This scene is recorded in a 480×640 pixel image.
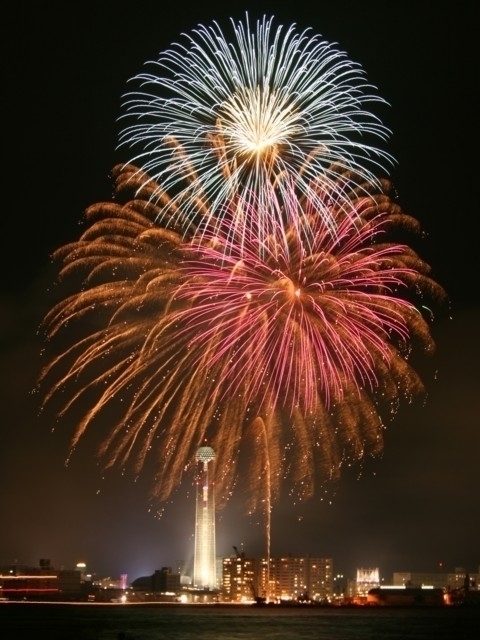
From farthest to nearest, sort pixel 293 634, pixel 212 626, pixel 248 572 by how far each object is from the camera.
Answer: pixel 248 572, pixel 212 626, pixel 293 634

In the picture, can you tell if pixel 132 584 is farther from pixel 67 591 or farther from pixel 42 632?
pixel 42 632

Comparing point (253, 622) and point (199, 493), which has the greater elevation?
point (199, 493)

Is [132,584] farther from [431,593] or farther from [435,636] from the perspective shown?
[435,636]

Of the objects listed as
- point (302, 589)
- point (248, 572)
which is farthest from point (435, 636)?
point (302, 589)

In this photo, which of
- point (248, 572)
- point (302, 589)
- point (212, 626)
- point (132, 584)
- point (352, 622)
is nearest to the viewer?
point (212, 626)

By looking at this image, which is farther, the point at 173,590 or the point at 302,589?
the point at 173,590

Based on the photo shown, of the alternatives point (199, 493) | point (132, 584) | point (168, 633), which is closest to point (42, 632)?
point (168, 633)
